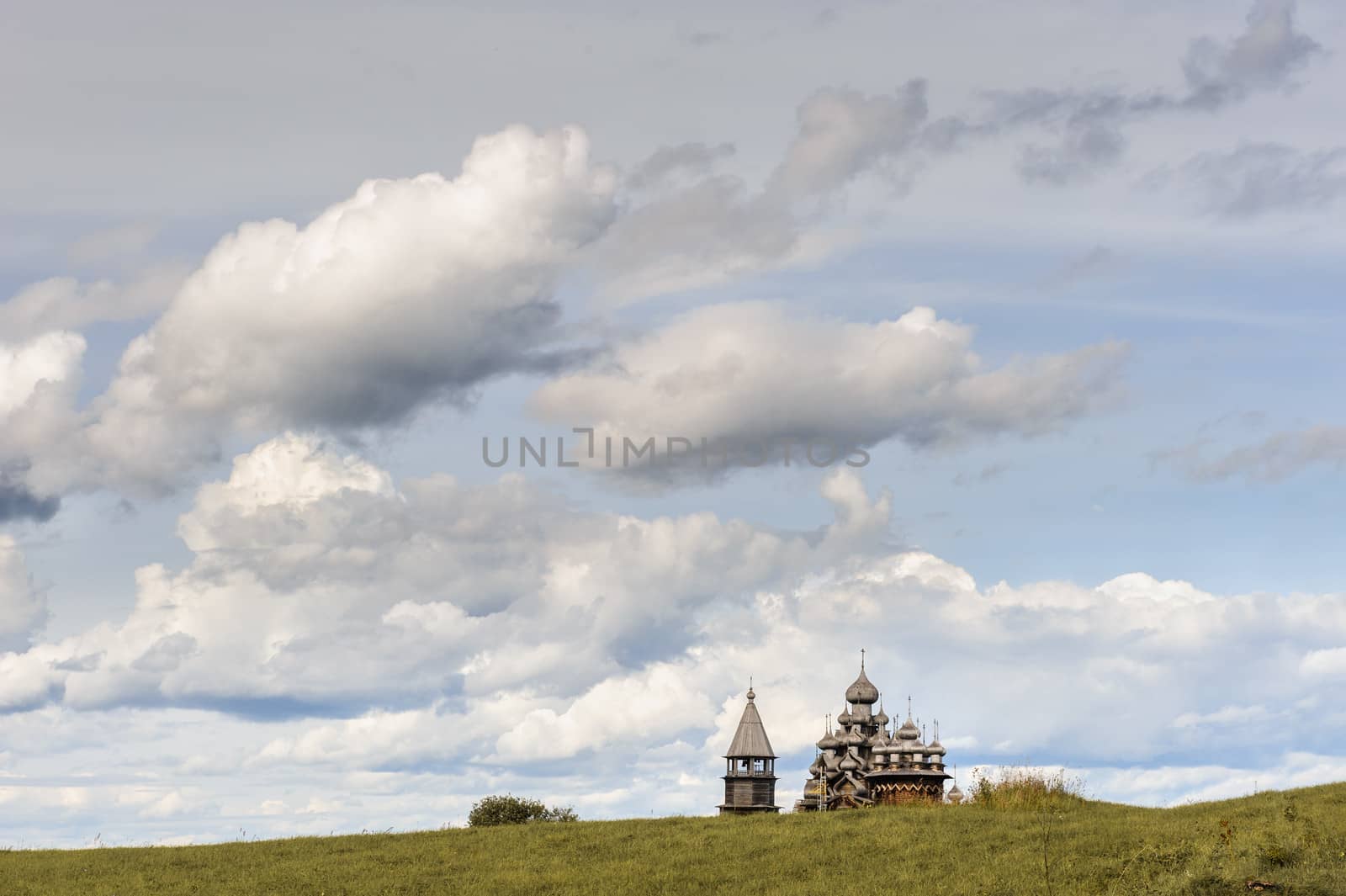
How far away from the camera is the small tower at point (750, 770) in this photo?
278 feet

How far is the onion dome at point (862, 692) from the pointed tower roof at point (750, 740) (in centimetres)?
1345

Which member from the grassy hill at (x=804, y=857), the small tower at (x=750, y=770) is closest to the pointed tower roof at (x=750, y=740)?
the small tower at (x=750, y=770)

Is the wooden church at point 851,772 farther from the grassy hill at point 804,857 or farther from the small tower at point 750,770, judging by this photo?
the grassy hill at point 804,857

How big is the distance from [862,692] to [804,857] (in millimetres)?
67729

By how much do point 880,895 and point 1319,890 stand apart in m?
8.44

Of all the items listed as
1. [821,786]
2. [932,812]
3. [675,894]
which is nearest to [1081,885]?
[675,894]

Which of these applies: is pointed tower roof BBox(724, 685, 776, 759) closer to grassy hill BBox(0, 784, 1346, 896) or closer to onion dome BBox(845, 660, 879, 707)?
onion dome BBox(845, 660, 879, 707)

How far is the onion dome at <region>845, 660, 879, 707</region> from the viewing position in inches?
3873

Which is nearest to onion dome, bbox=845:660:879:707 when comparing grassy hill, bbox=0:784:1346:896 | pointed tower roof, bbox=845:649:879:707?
pointed tower roof, bbox=845:649:879:707

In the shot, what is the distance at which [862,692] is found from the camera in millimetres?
98375

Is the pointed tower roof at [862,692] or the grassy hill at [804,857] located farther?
the pointed tower roof at [862,692]

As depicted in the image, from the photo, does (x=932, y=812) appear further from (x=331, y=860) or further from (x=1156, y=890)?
(x=331, y=860)

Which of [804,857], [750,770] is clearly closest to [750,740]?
[750,770]

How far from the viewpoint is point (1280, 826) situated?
31.0 metres
